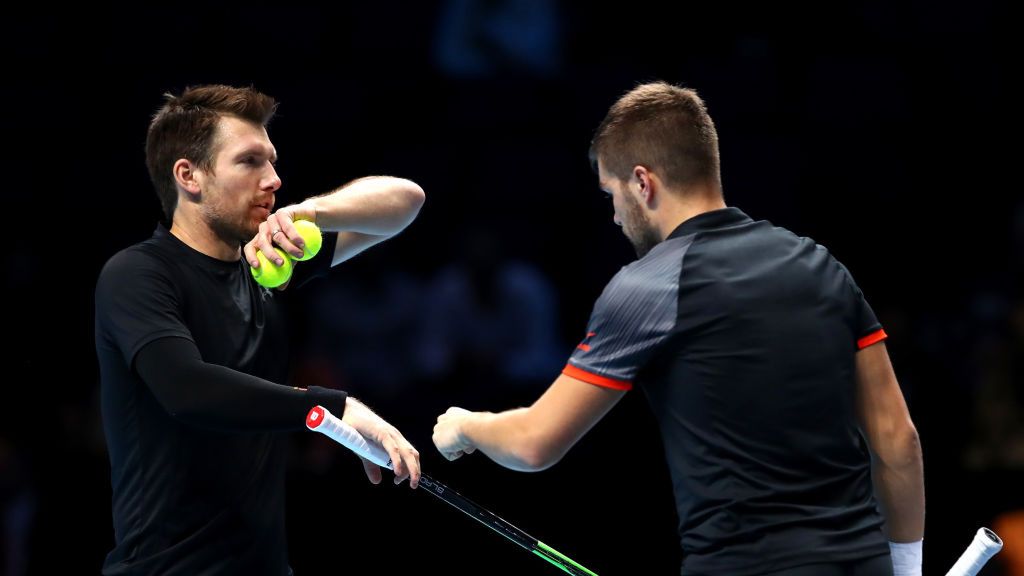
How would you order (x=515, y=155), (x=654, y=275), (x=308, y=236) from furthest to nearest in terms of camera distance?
1. (x=515, y=155)
2. (x=308, y=236)
3. (x=654, y=275)

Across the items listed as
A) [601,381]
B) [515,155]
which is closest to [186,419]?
[601,381]

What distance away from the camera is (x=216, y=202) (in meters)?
3.92

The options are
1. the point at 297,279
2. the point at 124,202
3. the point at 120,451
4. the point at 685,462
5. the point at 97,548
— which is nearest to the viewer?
the point at 685,462

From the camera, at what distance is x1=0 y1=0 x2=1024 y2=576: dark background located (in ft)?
27.2

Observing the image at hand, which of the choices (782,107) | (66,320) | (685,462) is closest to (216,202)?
(685,462)

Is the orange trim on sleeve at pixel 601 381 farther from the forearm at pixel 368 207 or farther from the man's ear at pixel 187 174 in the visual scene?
the man's ear at pixel 187 174

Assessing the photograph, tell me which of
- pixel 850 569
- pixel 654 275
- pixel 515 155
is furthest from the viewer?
pixel 515 155

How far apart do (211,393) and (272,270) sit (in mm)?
464

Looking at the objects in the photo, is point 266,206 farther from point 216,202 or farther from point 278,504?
point 278,504

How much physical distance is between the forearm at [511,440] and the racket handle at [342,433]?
12.1 inches

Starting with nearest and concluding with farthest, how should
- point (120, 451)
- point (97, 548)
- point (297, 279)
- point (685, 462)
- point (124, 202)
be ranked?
point (685, 462) → point (120, 451) → point (297, 279) → point (97, 548) → point (124, 202)

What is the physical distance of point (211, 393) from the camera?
3357 millimetres

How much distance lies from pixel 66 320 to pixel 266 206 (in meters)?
4.60

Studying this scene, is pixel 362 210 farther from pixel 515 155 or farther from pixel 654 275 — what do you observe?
pixel 515 155
